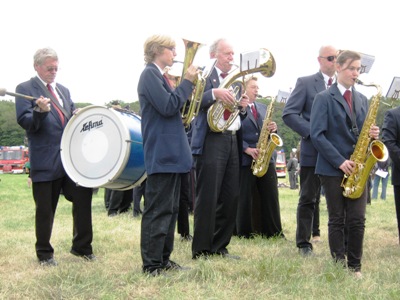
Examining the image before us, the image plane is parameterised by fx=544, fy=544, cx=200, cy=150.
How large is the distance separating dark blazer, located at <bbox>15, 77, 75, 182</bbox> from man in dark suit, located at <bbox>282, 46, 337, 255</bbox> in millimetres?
2540

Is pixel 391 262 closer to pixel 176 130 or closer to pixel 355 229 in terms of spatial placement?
pixel 355 229

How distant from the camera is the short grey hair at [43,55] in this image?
17.5 ft

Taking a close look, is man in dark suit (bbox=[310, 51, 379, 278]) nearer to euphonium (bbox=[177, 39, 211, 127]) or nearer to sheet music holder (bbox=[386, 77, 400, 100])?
euphonium (bbox=[177, 39, 211, 127])

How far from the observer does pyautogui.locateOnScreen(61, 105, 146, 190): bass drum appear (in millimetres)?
5141

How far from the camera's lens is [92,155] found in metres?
5.29

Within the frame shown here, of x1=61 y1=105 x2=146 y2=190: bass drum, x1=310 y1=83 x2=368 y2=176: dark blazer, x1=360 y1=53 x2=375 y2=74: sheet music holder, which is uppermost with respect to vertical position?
x1=360 y1=53 x2=375 y2=74: sheet music holder

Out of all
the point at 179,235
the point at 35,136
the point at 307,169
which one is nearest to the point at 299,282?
the point at 307,169

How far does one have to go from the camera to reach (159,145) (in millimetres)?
4539

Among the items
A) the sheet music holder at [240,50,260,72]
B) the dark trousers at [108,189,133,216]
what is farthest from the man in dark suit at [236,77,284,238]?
the dark trousers at [108,189,133,216]

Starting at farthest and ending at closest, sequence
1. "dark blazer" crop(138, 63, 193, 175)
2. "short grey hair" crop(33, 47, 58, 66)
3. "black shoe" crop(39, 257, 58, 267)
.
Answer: "short grey hair" crop(33, 47, 58, 66) → "black shoe" crop(39, 257, 58, 267) → "dark blazer" crop(138, 63, 193, 175)

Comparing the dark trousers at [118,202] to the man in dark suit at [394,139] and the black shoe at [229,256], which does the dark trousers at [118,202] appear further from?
the man in dark suit at [394,139]

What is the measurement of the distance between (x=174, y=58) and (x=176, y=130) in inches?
26.2

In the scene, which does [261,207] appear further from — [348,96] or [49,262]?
[49,262]

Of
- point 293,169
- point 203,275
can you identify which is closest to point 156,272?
point 203,275
